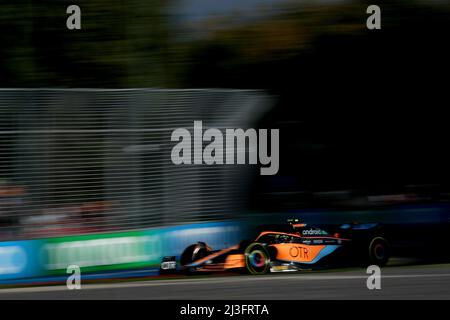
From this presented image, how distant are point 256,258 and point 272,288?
1.81m

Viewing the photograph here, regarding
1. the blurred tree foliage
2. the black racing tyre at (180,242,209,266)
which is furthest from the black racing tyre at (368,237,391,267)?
the blurred tree foliage

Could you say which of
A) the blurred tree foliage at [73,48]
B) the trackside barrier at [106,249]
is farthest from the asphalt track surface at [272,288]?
the blurred tree foliage at [73,48]

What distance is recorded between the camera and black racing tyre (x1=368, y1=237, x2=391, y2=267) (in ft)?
37.0

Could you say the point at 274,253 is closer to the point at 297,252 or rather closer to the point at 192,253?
the point at 297,252

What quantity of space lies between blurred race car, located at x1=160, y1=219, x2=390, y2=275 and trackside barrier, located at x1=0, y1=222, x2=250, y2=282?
0.48 feet

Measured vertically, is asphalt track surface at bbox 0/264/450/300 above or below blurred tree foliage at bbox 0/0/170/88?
below

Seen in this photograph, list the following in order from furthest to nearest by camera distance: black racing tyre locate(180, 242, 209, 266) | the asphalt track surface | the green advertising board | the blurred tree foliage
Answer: the blurred tree foliage < black racing tyre locate(180, 242, 209, 266) < the green advertising board < the asphalt track surface

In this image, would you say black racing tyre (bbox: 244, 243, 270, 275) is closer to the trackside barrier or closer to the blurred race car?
the blurred race car

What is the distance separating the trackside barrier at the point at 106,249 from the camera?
10133 mm

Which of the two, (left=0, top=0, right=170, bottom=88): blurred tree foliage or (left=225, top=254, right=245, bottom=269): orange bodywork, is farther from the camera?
(left=0, top=0, right=170, bottom=88): blurred tree foliage

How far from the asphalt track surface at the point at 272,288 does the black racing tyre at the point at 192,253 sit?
1.27 feet

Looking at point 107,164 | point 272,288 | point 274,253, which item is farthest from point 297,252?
point 107,164

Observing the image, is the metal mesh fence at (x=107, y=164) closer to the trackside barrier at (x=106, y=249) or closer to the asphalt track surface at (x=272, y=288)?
the trackside barrier at (x=106, y=249)

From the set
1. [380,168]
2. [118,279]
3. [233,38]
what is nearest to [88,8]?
[233,38]
